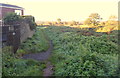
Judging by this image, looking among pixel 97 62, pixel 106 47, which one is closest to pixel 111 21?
pixel 106 47

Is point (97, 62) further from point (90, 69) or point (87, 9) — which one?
point (87, 9)

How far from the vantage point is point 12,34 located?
6.50m

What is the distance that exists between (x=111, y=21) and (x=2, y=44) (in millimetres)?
14961

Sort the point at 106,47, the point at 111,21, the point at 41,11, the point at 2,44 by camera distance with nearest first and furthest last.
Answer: the point at 2,44 → the point at 106,47 → the point at 111,21 → the point at 41,11

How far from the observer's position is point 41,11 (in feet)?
106

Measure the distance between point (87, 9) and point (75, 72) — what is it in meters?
23.2

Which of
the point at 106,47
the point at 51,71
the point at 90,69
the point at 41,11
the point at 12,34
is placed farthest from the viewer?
the point at 41,11

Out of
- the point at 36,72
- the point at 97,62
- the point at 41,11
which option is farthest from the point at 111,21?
the point at 41,11

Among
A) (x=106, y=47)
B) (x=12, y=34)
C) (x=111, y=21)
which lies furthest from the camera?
(x=111, y=21)

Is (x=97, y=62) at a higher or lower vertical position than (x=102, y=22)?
lower

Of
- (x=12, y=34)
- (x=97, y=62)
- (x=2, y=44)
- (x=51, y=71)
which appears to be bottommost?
(x=51, y=71)

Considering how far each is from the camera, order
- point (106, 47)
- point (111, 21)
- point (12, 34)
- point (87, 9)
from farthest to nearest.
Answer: point (87, 9)
point (111, 21)
point (106, 47)
point (12, 34)

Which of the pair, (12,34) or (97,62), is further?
(12,34)

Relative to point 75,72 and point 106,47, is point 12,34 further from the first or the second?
point 106,47
